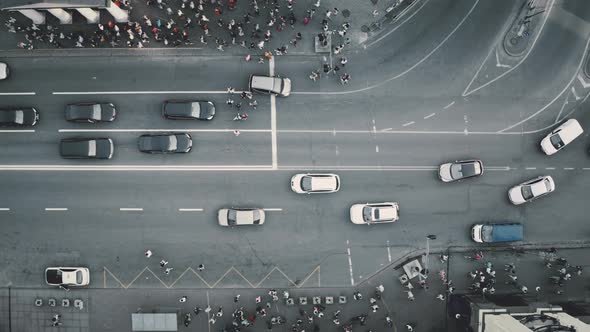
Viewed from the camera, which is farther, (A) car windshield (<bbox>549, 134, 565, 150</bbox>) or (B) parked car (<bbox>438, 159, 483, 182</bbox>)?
(A) car windshield (<bbox>549, 134, 565, 150</bbox>)

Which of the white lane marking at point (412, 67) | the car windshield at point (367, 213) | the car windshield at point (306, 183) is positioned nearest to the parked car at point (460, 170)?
the car windshield at point (367, 213)

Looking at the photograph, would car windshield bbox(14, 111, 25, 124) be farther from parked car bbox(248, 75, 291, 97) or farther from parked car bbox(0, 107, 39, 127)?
parked car bbox(248, 75, 291, 97)

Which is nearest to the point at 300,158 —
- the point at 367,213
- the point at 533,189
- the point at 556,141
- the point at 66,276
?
the point at 367,213

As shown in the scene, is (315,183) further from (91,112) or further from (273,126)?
(91,112)

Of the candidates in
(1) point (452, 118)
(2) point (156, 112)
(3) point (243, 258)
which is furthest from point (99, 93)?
(1) point (452, 118)

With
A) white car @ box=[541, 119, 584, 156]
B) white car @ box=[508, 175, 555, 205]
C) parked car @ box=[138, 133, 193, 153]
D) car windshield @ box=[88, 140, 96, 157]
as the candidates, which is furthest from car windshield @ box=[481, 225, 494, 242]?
car windshield @ box=[88, 140, 96, 157]

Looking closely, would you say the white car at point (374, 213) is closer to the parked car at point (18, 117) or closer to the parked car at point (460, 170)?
the parked car at point (460, 170)

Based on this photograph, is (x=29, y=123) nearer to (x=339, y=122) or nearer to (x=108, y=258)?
(x=108, y=258)
